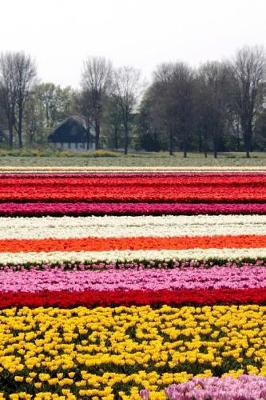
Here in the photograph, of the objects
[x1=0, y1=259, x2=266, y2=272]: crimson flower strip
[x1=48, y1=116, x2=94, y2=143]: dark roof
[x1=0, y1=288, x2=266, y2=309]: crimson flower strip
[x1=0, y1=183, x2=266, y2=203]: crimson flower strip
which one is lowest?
[x1=0, y1=259, x2=266, y2=272]: crimson flower strip

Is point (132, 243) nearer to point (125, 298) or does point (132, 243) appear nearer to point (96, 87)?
point (125, 298)

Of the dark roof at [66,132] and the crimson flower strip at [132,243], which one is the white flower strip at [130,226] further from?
the dark roof at [66,132]

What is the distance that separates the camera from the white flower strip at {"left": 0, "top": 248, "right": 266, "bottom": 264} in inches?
467

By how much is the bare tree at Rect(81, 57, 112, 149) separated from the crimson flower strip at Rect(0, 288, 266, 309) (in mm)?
76073

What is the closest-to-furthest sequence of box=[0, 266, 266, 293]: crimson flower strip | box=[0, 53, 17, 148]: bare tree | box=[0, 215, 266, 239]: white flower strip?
box=[0, 266, 266, 293]: crimson flower strip → box=[0, 215, 266, 239]: white flower strip → box=[0, 53, 17, 148]: bare tree

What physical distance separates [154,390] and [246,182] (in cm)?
1972

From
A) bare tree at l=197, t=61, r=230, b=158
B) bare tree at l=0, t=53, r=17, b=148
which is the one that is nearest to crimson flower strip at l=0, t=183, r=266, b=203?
bare tree at l=197, t=61, r=230, b=158

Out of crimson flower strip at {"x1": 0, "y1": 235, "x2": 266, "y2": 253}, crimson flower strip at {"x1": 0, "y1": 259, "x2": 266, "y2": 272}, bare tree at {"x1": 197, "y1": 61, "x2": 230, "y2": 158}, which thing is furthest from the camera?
bare tree at {"x1": 197, "y1": 61, "x2": 230, "y2": 158}

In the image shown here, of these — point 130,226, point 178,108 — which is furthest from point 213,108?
point 130,226

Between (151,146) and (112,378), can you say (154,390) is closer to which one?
(112,378)

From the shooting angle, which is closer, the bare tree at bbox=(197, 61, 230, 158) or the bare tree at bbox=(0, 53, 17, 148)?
the bare tree at bbox=(197, 61, 230, 158)

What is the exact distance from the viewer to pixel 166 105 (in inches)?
2970

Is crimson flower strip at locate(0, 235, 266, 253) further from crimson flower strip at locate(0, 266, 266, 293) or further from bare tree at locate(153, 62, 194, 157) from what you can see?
bare tree at locate(153, 62, 194, 157)

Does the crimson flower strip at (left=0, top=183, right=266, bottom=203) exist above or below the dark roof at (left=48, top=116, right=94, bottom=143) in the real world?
below
